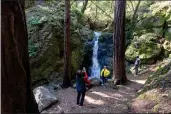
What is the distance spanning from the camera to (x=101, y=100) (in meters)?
11.1

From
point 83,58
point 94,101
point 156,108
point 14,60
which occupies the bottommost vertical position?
point 94,101

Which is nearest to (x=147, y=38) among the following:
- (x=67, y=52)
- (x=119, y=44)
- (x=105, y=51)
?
(x=105, y=51)

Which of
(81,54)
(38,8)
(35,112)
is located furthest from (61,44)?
(35,112)

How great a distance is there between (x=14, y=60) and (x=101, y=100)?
25.0ft

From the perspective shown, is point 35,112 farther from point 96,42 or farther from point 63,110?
point 96,42

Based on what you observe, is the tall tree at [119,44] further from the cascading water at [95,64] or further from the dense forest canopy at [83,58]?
the cascading water at [95,64]

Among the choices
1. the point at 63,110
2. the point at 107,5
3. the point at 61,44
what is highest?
the point at 107,5

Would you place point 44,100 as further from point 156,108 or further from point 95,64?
point 95,64

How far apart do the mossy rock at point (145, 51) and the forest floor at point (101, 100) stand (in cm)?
501

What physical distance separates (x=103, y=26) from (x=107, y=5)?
5558mm

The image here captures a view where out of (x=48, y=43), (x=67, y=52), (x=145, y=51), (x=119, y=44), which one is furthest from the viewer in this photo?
(x=145, y=51)

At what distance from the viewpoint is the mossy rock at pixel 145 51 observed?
19312mm

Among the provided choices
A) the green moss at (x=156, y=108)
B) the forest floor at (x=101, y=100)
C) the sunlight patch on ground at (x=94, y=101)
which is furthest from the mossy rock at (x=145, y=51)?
Result: the green moss at (x=156, y=108)

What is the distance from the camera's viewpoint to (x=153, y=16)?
21.4 metres
